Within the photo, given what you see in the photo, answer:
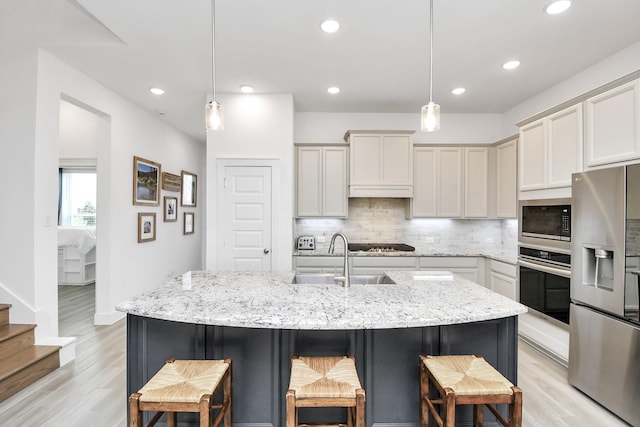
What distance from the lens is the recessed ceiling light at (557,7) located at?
87.6 inches

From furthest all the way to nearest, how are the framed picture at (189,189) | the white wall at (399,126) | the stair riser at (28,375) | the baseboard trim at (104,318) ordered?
the framed picture at (189,189) < the white wall at (399,126) < the baseboard trim at (104,318) < the stair riser at (28,375)

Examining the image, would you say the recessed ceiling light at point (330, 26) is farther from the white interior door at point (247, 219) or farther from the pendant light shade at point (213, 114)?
the white interior door at point (247, 219)

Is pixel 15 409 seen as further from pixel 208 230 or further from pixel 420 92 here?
pixel 420 92

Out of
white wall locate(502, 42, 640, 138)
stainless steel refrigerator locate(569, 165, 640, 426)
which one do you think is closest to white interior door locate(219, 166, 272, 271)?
stainless steel refrigerator locate(569, 165, 640, 426)

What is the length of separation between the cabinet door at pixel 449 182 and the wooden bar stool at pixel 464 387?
316 centimetres

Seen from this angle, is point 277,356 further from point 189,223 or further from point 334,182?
point 189,223

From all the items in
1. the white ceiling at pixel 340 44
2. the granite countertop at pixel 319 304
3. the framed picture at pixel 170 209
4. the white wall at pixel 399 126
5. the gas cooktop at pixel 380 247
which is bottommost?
the granite countertop at pixel 319 304

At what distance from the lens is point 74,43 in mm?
2898

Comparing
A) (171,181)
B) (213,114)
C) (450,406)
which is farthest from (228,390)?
(171,181)

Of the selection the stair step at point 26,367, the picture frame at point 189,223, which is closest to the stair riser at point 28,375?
the stair step at point 26,367

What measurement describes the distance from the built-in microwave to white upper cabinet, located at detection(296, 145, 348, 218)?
2100 millimetres

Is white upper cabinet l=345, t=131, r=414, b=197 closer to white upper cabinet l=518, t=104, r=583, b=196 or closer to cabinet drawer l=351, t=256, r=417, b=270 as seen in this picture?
cabinet drawer l=351, t=256, r=417, b=270

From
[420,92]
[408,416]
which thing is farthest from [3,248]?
[420,92]

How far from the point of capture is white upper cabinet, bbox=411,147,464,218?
4559 mm
